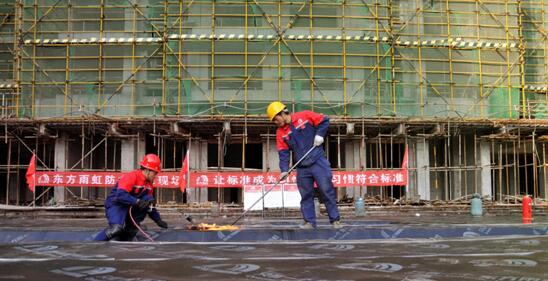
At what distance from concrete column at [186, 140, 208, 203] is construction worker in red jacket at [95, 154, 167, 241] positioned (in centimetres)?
1476

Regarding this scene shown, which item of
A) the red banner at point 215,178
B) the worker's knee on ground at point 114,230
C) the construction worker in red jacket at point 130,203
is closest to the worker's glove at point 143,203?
the construction worker in red jacket at point 130,203

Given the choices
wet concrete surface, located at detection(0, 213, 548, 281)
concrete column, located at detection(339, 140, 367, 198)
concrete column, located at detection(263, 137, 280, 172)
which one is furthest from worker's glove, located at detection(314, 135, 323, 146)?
concrete column, located at detection(339, 140, 367, 198)

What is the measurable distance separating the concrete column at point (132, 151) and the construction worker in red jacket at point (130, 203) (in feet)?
50.8

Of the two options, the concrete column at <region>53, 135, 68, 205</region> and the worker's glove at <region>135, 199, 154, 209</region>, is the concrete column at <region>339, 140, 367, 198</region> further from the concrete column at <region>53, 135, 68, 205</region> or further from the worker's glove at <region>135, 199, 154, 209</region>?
the worker's glove at <region>135, 199, 154, 209</region>

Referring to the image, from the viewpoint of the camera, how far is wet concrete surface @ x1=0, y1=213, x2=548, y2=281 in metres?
4.20

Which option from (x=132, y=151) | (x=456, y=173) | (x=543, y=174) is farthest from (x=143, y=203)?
(x=543, y=174)

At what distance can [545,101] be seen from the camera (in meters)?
24.6

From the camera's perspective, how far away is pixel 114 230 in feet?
22.9

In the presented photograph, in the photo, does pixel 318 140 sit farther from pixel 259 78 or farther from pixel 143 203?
pixel 259 78

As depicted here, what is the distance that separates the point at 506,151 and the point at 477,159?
3.13 metres

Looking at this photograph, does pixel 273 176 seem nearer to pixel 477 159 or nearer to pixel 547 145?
pixel 477 159

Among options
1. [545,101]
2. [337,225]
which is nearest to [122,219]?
[337,225]

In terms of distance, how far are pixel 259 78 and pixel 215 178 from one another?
4.34m

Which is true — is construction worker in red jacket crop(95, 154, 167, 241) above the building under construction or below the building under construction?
below
